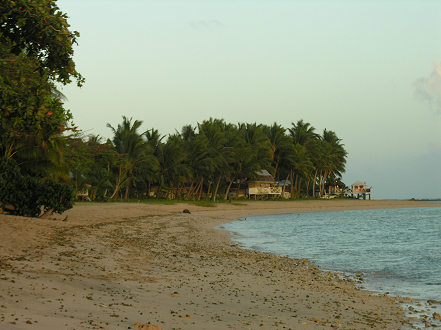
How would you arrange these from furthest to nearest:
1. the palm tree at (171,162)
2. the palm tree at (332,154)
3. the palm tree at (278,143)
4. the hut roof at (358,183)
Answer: the hut roof at (358,183) < the palm tree at (332,154) < the palm tree at (278,143) < the palm tree at (171,162)

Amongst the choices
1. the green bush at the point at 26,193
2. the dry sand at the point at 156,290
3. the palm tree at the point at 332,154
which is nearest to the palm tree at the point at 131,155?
the green bush at the point at 26,193

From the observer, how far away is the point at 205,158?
4244 centimetres

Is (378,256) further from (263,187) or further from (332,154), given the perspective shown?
(332,154)

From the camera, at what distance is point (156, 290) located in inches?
244

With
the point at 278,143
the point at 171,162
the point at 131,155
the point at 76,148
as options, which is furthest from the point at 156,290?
the point at 278,143

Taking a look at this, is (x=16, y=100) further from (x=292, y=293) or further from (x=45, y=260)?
(x=292, y=293)

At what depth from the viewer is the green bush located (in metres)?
12.6

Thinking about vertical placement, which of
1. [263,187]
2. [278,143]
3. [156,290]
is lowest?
[156,290]

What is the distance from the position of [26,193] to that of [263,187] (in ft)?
147

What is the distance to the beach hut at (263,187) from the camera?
5509 centimetres

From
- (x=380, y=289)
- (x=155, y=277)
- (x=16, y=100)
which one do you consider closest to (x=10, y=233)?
(x=16, y=100)

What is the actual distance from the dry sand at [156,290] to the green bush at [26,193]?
5.98 ft

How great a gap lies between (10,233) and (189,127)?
141ft

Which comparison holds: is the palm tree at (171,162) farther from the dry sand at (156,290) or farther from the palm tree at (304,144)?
the dry sand at (156,290)
